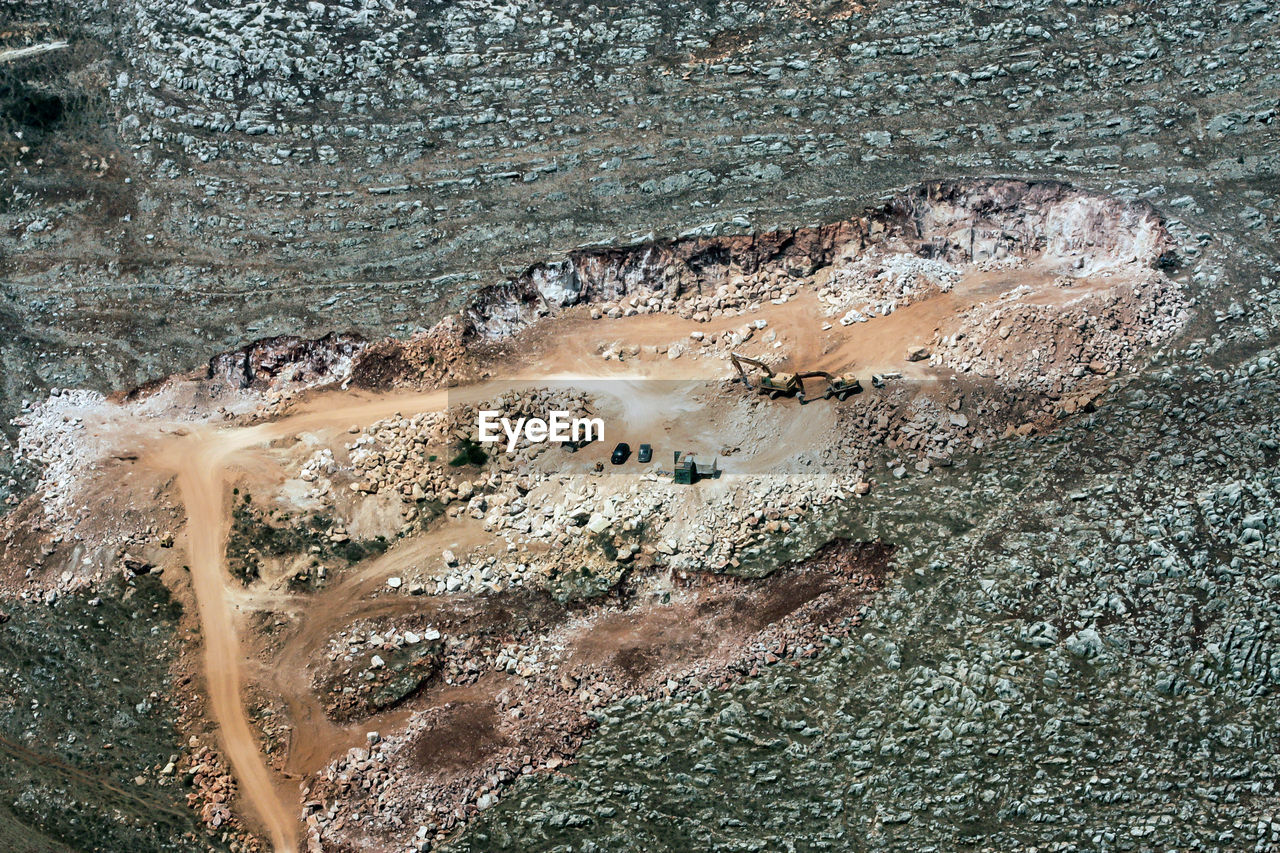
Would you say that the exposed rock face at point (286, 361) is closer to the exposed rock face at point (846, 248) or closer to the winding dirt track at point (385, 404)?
the winding dirt track at point (385, 404)

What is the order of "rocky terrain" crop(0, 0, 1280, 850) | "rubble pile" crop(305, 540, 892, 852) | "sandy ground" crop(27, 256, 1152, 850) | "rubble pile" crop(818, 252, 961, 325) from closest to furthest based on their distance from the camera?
"rocky terrain" crop(0, 0, 1280, 850), "rubble pile" crop(305, 540, 892, 852), "sandy ground" crop(27, 256, 1152, 850), "rubble pile" crop(818, 252, 961, 325)

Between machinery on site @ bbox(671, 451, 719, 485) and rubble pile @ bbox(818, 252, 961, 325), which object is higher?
→ rubble pile @ bbox(818, 252, 961, 325)

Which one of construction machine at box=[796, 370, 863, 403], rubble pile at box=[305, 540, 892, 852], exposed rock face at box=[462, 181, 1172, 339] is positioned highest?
exposed rock face at box=[462, 181, 1172, 339]

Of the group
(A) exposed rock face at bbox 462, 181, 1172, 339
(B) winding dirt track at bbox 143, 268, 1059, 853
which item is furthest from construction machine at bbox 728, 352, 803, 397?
(A) exposed rock face at bbox 462, 181, 1172, 339

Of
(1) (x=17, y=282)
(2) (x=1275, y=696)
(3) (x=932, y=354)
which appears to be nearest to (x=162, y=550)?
(1) (x=17, y=282)

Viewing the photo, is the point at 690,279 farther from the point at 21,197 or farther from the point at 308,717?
the point at 21,197

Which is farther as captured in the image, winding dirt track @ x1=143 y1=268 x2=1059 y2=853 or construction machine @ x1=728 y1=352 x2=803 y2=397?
construction machine @ x1=728 y1=352 x2=803 y2=397

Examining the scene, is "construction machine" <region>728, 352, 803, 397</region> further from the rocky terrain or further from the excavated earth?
the rocky terrain
